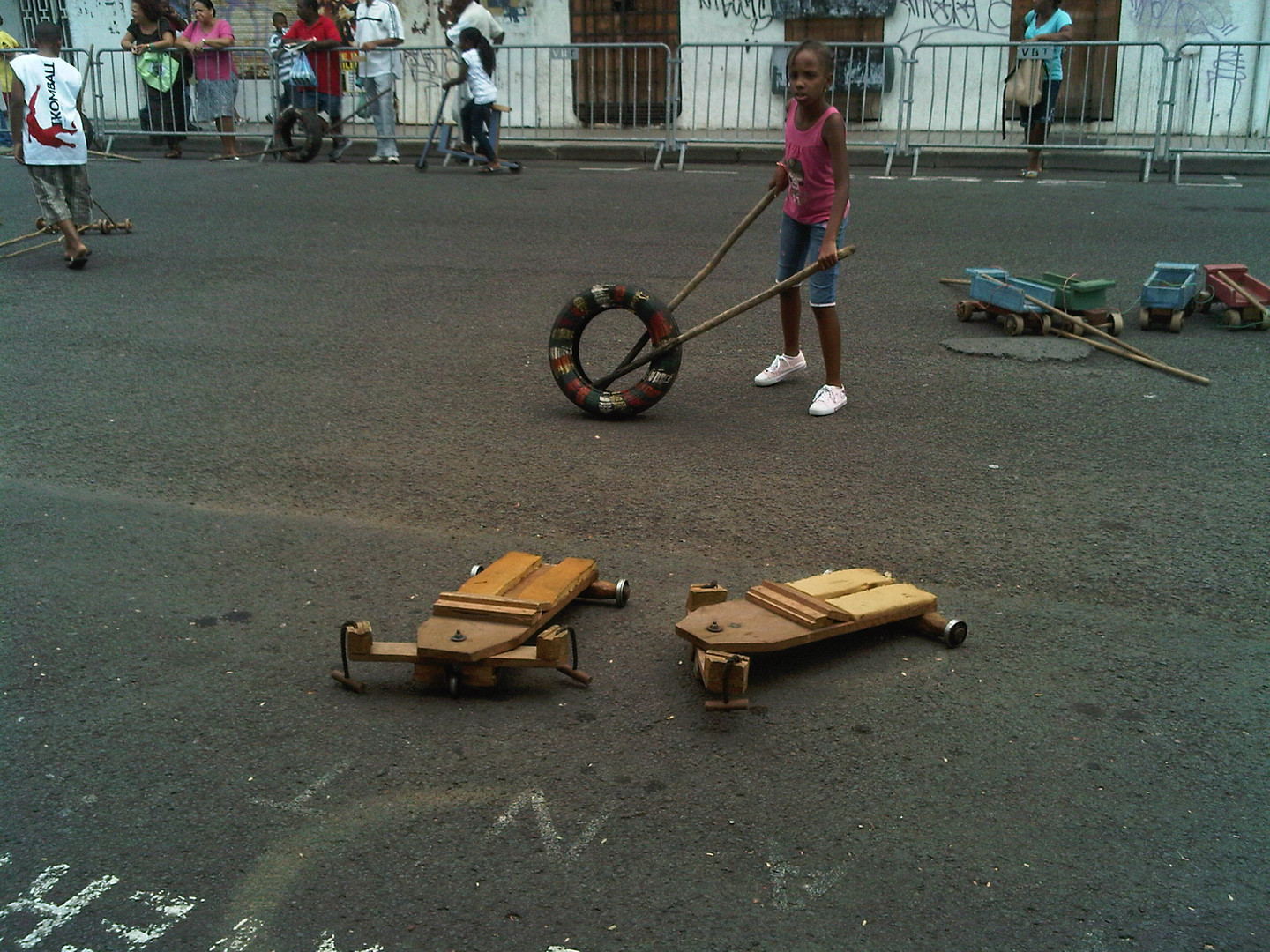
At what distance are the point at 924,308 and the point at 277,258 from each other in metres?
5.31

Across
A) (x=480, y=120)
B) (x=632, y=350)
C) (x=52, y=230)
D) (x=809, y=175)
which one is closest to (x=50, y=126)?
(x=52, y=230)

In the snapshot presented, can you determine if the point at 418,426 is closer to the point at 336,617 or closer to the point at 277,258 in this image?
the point at 336,617

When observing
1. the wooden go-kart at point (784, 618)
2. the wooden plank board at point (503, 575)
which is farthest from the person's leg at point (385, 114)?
the wooden go-kart at point (784, 618)

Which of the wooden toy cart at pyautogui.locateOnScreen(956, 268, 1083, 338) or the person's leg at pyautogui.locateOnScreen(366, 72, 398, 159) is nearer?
the wooden toy cart at pyautogui.locateOnScreen(956, 268, 1083, 338)

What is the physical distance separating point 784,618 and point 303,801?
4.95 feet

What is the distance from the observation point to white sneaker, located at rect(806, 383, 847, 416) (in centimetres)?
646

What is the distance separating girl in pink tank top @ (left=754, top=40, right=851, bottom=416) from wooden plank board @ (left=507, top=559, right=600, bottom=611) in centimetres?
247

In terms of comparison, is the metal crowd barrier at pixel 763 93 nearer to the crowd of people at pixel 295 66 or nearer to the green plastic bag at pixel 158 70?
the crowd of people at pixel 295 66

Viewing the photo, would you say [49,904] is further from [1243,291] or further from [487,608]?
[1243,291]

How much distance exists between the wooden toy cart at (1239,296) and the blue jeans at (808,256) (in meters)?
2.99

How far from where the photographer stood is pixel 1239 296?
7.96 m

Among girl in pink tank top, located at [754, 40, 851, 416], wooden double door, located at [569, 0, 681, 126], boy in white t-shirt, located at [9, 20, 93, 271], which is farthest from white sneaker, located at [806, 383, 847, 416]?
wooden double door, located at [569, 0, 681, 126]

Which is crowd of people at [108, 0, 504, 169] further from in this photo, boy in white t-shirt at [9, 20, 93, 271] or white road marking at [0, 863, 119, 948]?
white road marking at [0, 863, 119, 948]

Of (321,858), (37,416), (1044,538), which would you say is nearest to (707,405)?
(1044,538)
